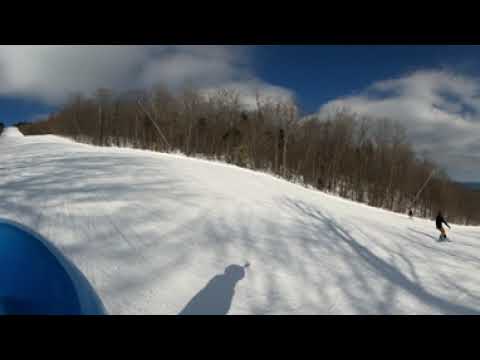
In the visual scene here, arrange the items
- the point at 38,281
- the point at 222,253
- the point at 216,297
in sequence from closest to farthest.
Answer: the point at 216,297, the point at 38,281, the point at 222,253

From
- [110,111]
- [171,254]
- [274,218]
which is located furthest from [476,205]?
[110,111]

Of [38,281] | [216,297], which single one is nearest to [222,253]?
[216,297]

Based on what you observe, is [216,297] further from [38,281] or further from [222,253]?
[38,281]

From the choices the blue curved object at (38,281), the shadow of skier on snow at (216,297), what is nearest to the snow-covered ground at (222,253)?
the shadow of skier on snow at (216,297)

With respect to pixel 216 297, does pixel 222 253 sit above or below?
above

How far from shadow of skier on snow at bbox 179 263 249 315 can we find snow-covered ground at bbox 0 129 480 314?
0.04 feet

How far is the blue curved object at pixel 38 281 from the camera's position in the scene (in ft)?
7.99

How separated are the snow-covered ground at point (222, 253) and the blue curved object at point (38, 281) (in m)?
0.14

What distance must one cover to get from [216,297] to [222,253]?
38.8 inches

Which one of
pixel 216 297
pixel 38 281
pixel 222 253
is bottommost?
Answer: pixel 38 281

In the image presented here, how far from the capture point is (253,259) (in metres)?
3.47

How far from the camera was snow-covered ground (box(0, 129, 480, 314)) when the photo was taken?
2639mm

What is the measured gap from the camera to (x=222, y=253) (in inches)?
139
